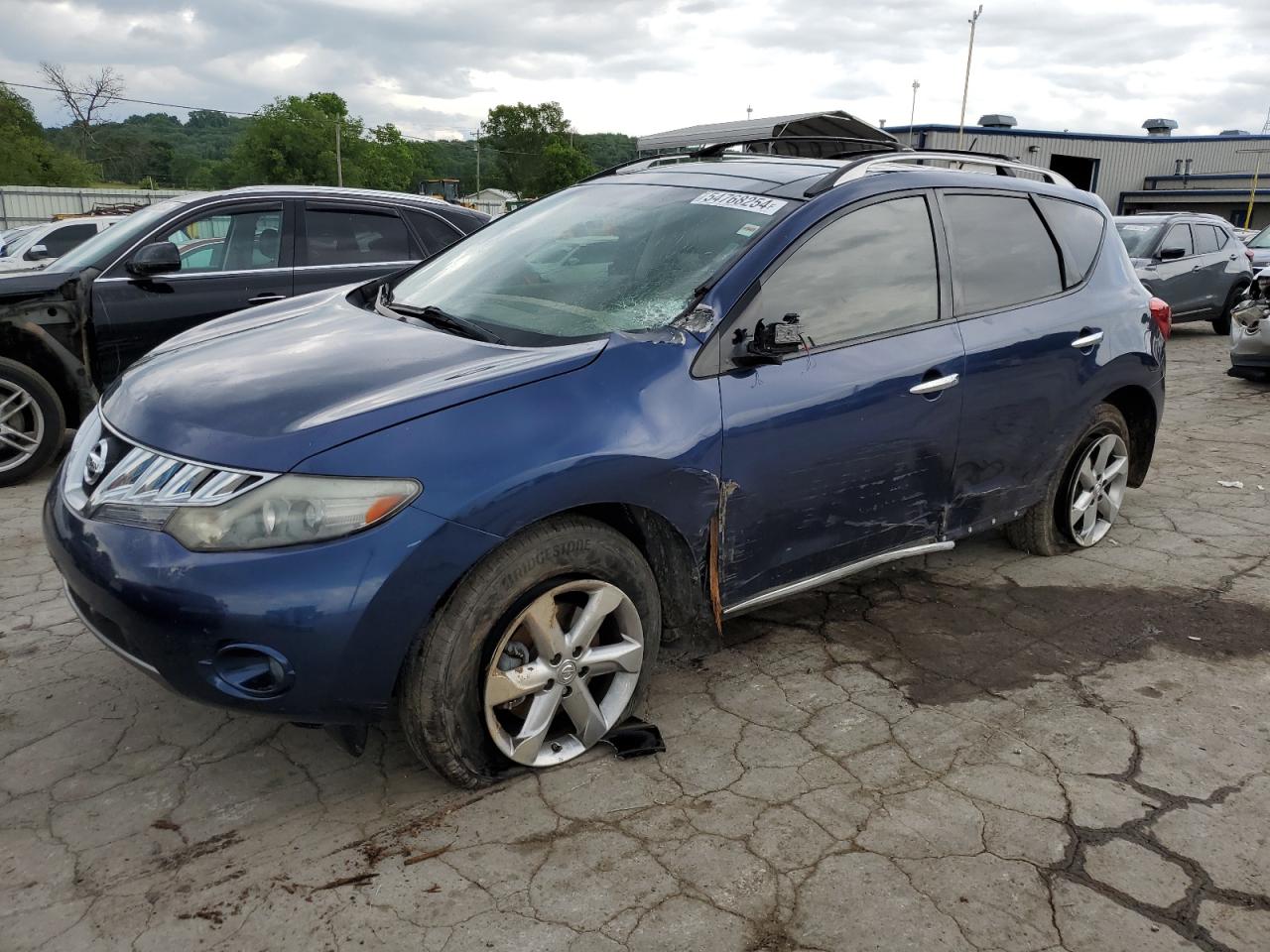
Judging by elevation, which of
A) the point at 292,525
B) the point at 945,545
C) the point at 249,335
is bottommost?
the point at 945,545

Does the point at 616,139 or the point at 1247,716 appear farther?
the point at 616,139

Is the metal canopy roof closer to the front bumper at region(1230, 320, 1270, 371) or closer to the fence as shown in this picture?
the front bumper at region(1230, 320, 1270, 371)

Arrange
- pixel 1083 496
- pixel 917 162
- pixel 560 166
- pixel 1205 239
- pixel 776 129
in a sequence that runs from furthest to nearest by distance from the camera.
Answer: pixel 560 166, pixel 1205 239, pixel 776 129, pixel 1083 496, pixel 917 162

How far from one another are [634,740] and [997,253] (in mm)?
2407

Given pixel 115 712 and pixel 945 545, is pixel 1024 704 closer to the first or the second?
pixel 945 545

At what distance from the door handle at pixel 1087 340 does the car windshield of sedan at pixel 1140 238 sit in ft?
30.8

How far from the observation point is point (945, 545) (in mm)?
3748

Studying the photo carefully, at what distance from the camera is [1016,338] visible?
3.79m

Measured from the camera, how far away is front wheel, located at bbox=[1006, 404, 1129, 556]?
445 cm

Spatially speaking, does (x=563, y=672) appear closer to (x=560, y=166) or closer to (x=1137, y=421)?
(x=1137, y=421)

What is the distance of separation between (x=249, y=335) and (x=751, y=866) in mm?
2260

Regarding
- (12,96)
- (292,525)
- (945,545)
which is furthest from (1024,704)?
(12,96)

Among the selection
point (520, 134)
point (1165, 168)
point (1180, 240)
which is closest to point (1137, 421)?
point (1180, 240)

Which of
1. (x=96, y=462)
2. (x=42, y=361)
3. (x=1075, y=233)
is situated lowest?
(x=42, y=361)
